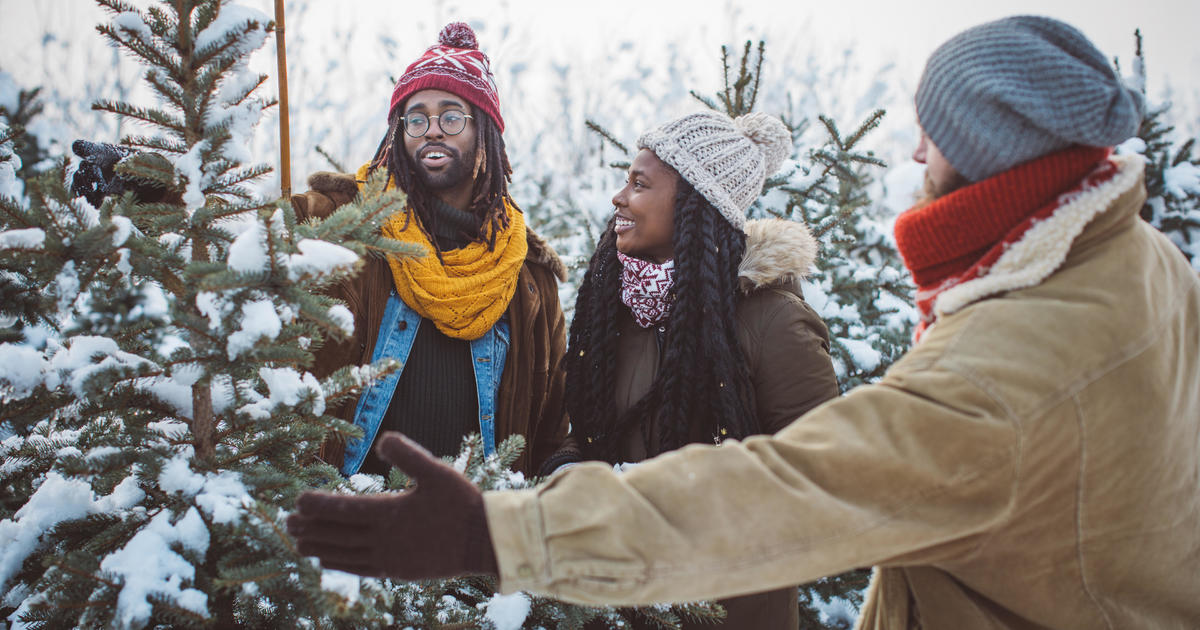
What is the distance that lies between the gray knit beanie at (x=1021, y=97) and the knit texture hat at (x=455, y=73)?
2288mm

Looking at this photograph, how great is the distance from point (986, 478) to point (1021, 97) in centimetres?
70

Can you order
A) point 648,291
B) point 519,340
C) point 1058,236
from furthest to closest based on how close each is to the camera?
point 519,340 → point 648,291 → point 1058,236

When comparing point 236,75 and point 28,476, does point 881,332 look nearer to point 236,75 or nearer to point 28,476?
point 236,75

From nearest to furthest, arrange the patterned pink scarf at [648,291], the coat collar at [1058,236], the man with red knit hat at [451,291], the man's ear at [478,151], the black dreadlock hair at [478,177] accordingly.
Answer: the coat collar at [1058,236] < the patterned pink scarf at [648,291] < the man with red knit hat at [451,291] < the black dreadlock hair at [478,177] < the man's ear at [478,151]

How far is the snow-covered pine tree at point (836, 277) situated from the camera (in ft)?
11.9

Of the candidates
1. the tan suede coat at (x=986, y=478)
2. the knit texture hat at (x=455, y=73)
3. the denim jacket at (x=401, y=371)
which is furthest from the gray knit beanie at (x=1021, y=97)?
the knit texture hat at (x=455, y=73)

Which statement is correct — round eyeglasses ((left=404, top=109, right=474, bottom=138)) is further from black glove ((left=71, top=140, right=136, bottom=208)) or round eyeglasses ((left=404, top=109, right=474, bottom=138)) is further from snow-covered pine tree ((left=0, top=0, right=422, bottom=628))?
snow-covered pine tree ((left=0, top=0, right=422, bottom=628))

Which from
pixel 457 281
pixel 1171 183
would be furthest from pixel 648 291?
pixel 1171 183

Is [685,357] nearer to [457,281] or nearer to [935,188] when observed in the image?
[457,281]

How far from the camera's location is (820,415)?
122 centimetres

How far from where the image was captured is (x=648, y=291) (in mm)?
2680

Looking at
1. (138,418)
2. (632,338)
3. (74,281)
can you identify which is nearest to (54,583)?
(138,418)

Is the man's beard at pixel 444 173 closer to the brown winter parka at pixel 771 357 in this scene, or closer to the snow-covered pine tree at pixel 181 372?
the brown winter parka at pixel 771 357

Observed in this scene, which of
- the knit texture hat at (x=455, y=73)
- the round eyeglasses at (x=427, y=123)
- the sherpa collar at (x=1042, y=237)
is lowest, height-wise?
the sherpa collar at (x=1042, y=237)
